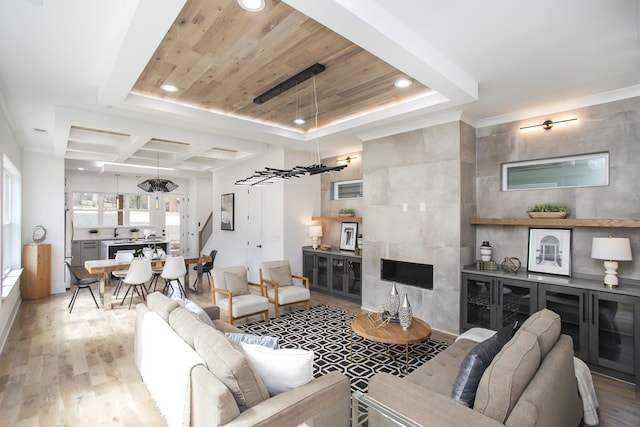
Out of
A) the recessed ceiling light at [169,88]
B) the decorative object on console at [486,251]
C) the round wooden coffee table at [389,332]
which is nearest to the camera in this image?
the round wooden coffee table at [389,332]

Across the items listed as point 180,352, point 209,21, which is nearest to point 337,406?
point 180,352

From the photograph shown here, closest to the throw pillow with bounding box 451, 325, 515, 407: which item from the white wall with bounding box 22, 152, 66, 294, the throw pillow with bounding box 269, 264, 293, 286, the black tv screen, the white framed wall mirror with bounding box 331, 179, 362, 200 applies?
the black tv screen

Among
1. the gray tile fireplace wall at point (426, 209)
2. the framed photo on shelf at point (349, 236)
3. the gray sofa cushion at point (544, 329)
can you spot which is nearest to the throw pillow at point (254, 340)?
the gray sofa cushion at point (544, 329)

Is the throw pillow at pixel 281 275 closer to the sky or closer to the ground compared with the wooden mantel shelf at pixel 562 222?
closer to the ground

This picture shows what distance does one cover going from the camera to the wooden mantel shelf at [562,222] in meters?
3.19

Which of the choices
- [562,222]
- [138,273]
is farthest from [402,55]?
[138,273]

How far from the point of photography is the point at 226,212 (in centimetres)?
799

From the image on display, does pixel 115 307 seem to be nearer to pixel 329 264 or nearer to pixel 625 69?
pixel 329 264

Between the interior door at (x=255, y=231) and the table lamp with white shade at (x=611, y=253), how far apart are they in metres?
5.35

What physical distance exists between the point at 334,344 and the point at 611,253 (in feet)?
9.92

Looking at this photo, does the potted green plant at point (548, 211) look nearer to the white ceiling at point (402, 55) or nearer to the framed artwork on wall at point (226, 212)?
the white ceiling at point (402, 55)

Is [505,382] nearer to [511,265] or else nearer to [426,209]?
[511,265]

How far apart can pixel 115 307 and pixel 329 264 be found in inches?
149

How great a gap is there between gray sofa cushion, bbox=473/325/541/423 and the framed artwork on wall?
6.83 meters
